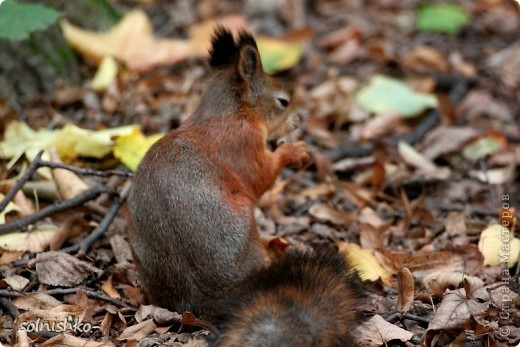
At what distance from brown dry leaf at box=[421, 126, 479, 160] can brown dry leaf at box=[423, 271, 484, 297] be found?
178cm

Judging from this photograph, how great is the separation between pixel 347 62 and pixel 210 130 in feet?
11.2

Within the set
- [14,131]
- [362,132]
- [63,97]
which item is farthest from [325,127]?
[14,131]

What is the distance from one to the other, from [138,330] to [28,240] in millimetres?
911

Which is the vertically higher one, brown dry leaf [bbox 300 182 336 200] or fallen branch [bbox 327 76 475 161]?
brown dry leaf [bbox 300 182 336 200]

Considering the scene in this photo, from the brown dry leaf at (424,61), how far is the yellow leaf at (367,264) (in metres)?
3.19

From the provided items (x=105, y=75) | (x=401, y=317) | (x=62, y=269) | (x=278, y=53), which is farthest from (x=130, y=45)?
(x=401, y=317)

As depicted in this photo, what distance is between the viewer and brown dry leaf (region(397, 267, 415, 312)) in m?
3.25

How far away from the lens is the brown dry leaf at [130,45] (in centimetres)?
560

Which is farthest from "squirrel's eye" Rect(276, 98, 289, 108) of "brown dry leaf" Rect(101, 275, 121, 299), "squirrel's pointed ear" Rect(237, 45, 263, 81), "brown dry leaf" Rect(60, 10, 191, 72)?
"brown dry leaf" Rect(60, 10, 191, 72)

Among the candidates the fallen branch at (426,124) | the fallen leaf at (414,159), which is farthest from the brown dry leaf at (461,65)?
the fallen leaf at (414,159)

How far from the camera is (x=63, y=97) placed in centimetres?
532

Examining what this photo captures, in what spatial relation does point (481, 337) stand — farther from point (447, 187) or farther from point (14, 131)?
point (14, 131)

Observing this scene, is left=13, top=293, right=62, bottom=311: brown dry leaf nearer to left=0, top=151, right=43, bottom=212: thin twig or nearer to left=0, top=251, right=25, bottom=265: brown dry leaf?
left=0, top=251, right=25, bottom=265: brown dry leaf

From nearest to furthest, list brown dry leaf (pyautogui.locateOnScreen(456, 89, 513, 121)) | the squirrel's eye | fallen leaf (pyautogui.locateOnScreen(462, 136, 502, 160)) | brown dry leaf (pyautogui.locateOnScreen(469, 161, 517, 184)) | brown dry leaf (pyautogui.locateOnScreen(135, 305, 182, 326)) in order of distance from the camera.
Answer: brown dry leaf (pyautogui.locateOnScreen(135, 305, 182, 326)) → the squirrel's eye → brown dry leaf (pyautogui.locateOnScreen(469, 161, 517, 184)) → fallen leaf (pyautogui.locateOnScreen(462, 136, 502, 160)) → brown dry leaf (pyautogui.locateOnScreen(456, 89, 513, 121))
